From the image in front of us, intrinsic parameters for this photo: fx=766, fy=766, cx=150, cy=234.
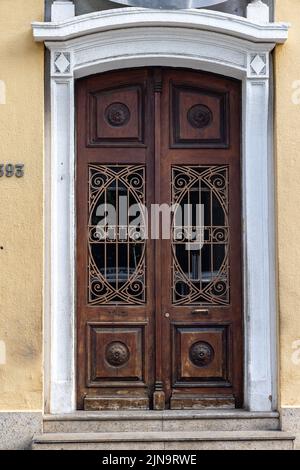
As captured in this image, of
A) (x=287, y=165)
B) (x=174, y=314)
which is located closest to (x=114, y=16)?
(x=287, y=165)

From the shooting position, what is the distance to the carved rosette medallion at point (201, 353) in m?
7.48

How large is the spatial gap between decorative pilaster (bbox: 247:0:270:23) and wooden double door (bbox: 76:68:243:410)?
0.66 metres

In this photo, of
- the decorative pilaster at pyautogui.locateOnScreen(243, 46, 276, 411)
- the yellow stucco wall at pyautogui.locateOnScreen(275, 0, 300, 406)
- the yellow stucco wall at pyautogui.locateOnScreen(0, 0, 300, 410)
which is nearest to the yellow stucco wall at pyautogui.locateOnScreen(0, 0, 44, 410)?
the yellow stucco wall at pyautogui.locateOnScreen(0, 0, 300, 410)

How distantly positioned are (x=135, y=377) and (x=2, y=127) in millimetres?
2719

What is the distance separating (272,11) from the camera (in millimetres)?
7387

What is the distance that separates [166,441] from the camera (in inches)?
272

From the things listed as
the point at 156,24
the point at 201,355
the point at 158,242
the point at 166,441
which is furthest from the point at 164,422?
the point at 156,24

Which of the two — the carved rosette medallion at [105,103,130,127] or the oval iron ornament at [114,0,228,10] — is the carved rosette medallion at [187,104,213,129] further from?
the oval iron ornament at [114,0,228,10]

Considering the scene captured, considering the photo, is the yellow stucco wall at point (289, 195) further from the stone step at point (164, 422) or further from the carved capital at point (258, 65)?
the stone step at point (164, 422)

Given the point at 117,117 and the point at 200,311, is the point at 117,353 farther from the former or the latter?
the point at 117,117

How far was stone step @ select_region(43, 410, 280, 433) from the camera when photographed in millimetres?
7121

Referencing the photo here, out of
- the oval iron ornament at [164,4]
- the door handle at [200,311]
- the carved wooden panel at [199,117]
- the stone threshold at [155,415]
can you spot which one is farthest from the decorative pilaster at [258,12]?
the stone threshold at [155,415]

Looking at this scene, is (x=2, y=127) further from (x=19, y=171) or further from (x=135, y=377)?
(x=135, y=377)

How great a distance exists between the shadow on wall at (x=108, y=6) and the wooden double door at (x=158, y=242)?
648 mm
